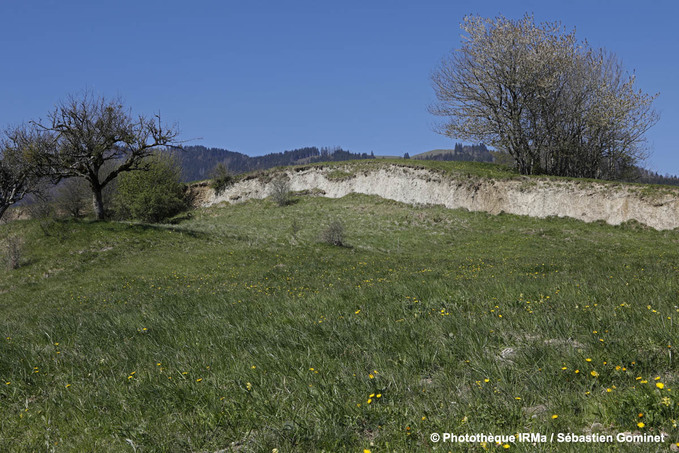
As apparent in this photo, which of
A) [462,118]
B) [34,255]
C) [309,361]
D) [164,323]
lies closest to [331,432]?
[309,361]

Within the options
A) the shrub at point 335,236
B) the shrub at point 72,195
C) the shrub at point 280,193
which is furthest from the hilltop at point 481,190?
the shrub at point 72,195

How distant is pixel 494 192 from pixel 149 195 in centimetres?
3890

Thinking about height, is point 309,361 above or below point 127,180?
below

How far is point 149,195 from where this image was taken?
47812 mm

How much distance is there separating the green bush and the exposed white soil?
28.7 feet

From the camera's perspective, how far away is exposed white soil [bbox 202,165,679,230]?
99.7 ft

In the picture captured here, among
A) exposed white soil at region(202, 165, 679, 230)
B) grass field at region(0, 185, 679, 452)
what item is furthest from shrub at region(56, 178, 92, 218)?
grass field at region(0, 185, 679, 452)

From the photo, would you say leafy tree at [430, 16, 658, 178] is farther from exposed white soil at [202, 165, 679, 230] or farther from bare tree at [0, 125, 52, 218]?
bare tree at [0, 125, 52, 218]

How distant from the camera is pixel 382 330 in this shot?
18.4ft

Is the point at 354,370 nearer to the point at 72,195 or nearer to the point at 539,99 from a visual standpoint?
the point at 539,99

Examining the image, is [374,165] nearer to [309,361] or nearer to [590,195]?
[590,195]

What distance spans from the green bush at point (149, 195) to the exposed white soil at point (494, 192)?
874 cm

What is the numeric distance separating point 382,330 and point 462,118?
40503 mm

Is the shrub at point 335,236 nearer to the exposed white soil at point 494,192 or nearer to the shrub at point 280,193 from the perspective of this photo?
the exposed white soil at point 494,192
